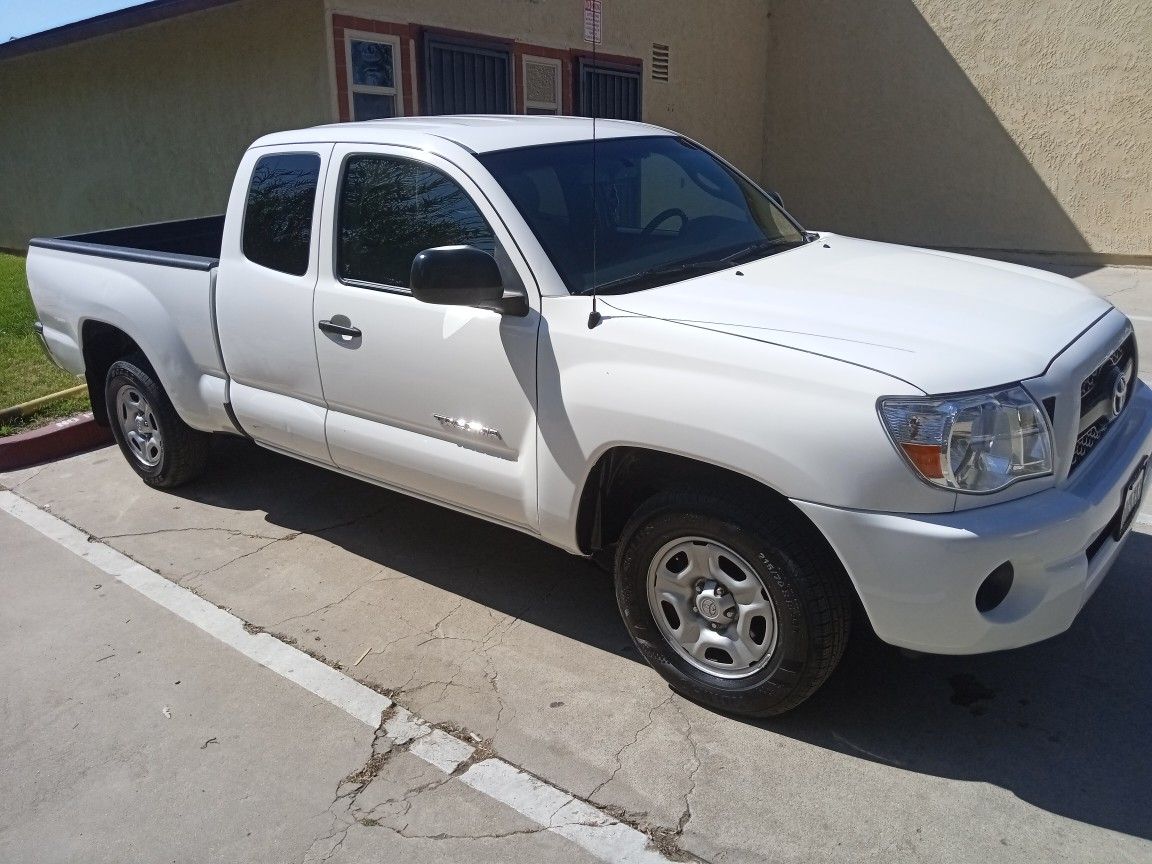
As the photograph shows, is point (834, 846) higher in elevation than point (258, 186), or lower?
lower

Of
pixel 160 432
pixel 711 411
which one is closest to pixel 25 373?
pixel 160 432

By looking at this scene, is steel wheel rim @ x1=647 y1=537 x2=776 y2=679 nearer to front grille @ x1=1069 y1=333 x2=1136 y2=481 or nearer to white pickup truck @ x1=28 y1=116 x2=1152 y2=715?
white pickup truck @ x1=28 y1=116 x2=1152 y2=715

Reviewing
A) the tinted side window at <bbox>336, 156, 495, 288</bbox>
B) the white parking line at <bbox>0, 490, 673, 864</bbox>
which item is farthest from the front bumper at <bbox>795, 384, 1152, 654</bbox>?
the tinted side window at <bbox>336, 156, 495, 288</bbox>

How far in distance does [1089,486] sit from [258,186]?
3.73m

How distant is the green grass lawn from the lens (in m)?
6.95

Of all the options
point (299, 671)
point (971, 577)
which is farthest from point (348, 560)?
point (971, 577)

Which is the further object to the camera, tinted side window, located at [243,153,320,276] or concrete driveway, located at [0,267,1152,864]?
tinted side window, located at [243,153,320,276]

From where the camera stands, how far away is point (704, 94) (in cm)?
1442

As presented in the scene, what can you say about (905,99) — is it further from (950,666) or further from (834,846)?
Answer: (834,846)

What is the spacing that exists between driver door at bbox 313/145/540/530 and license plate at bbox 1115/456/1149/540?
1991 millimetres

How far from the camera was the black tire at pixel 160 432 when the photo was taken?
5.43 meters

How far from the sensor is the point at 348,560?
4.84m

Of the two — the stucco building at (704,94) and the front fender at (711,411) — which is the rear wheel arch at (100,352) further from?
the stucco building at (704,94)

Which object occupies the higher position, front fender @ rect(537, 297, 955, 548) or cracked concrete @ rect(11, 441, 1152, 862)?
front fender @ rect(537, 297, 955, 548)
